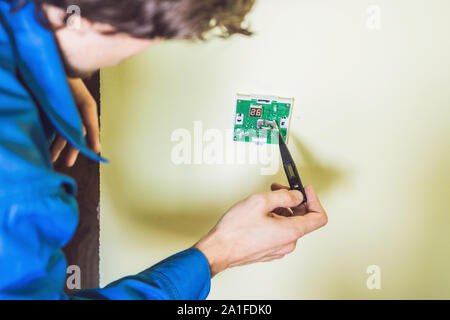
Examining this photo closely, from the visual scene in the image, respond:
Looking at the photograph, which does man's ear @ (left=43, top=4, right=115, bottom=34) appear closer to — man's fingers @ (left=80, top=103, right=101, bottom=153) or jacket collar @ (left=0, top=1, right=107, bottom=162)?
jacket collar @ (left=0, top=1, right=107, bottom=162)

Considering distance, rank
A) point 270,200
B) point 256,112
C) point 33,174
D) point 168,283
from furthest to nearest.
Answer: point 256,112, point 270,200, point 168,283, point 33,174

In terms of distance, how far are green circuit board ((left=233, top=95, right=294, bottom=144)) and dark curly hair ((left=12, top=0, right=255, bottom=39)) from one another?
30 cm

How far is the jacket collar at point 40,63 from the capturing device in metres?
0.39

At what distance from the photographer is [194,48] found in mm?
732

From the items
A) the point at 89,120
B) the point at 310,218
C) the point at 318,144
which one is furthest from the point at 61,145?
the point at 318,144

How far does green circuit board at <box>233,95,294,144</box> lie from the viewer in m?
0.76

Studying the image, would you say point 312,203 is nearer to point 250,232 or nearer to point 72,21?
point 250,232

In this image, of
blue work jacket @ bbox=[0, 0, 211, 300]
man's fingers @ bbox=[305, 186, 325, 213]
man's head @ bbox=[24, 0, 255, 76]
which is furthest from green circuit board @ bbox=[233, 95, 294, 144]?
blue work jacket @ bbox=[0, 0, 211, 300]

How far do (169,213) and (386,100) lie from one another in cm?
60

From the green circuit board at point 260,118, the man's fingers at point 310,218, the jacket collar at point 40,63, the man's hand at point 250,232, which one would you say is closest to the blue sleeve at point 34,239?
the jacket collar at point 40,63

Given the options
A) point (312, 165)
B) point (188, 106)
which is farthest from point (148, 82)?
point (312, 165)

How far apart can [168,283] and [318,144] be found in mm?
493

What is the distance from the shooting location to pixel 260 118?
0.78 m

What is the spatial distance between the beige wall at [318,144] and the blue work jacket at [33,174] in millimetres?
360
